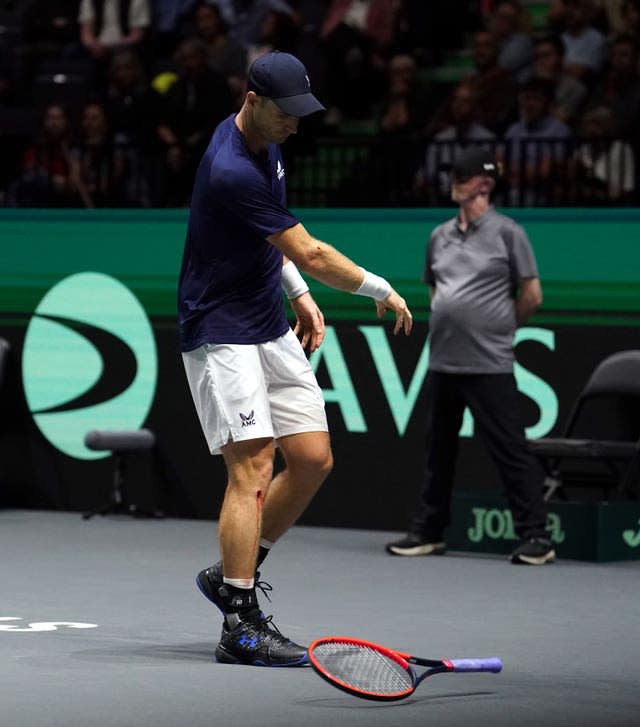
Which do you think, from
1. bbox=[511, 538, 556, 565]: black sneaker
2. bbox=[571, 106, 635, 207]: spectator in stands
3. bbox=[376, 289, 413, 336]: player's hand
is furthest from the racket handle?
bbox=[571, 106, 635, 207]: spectator in stands

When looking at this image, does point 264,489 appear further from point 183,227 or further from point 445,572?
point 183,227

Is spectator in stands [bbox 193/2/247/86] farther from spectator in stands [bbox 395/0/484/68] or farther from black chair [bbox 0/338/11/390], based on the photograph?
black chair [bbox 0/338/11/390]

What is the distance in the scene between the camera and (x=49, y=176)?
13516 mm

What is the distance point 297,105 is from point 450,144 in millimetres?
5360

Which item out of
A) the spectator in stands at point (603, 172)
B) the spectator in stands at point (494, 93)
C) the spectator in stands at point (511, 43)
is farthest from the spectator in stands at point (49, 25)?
the spectator in stands at point (603, 172)

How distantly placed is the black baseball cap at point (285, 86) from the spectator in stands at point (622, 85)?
627 cm

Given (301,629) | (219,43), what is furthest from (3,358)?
(301,629)

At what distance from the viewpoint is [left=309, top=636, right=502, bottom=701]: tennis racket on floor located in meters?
5.64

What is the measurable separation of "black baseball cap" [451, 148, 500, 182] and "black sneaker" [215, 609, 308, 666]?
11.8 feet

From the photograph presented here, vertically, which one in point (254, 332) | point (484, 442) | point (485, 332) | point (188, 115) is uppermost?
point (188, 115)

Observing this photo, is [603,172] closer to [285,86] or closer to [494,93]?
[494,93]

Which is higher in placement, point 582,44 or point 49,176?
point 582,44

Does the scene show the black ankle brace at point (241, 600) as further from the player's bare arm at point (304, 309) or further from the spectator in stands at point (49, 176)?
the spectator in stands at point (49, 176)

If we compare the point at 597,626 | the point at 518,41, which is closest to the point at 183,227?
the point at 518,41
